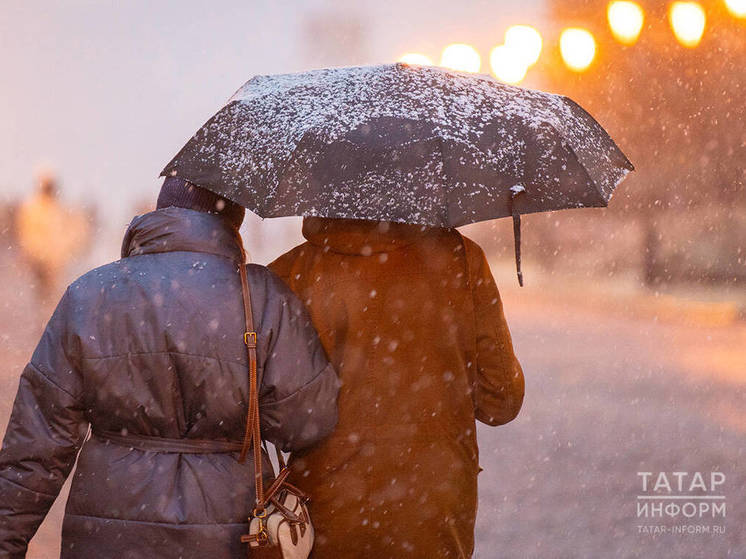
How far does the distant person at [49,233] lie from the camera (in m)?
17.8

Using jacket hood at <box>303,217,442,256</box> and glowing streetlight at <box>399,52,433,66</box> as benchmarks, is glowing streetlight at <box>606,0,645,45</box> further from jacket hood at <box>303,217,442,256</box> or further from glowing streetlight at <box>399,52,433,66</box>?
→ jacket hood at <box>303,217,442,256</box>

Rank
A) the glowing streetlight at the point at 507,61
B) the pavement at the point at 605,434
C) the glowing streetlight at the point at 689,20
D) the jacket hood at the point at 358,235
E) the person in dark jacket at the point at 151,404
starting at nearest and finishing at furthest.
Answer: the person in dark jacket at the point at 151,404
the jacket hood at the point at 358,235
the pavement at the point at 605,434
the glowing streetlight at the point at 507,61
the glowing streetlight at the point at 689,20

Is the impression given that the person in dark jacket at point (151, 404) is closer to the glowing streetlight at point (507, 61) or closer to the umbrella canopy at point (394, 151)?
the umbrella canopy at point (394, 151)

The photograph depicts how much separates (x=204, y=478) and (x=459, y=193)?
3.08 feet

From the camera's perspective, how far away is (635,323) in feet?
52.2

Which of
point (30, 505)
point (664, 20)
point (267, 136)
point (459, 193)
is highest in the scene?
point (664, 20)

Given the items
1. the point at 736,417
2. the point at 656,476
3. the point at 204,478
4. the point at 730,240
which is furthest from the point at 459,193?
the point at 730,240

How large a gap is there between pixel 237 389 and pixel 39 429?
1.59ft

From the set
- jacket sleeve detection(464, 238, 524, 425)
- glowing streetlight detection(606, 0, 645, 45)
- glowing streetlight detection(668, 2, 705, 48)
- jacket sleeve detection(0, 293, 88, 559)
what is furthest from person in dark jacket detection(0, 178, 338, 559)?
glowing streetlight detection(668, 2, 705, 48)

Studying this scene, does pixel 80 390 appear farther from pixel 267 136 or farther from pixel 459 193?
pixel 459 193

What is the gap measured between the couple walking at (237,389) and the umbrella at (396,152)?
17 cm

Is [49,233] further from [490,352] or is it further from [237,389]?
[237,389]

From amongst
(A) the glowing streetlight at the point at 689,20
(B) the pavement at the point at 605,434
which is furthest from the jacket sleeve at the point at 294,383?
(A) the glowing streetlight at the point at 689,20

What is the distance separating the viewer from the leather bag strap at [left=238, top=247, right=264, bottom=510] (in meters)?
2.47
